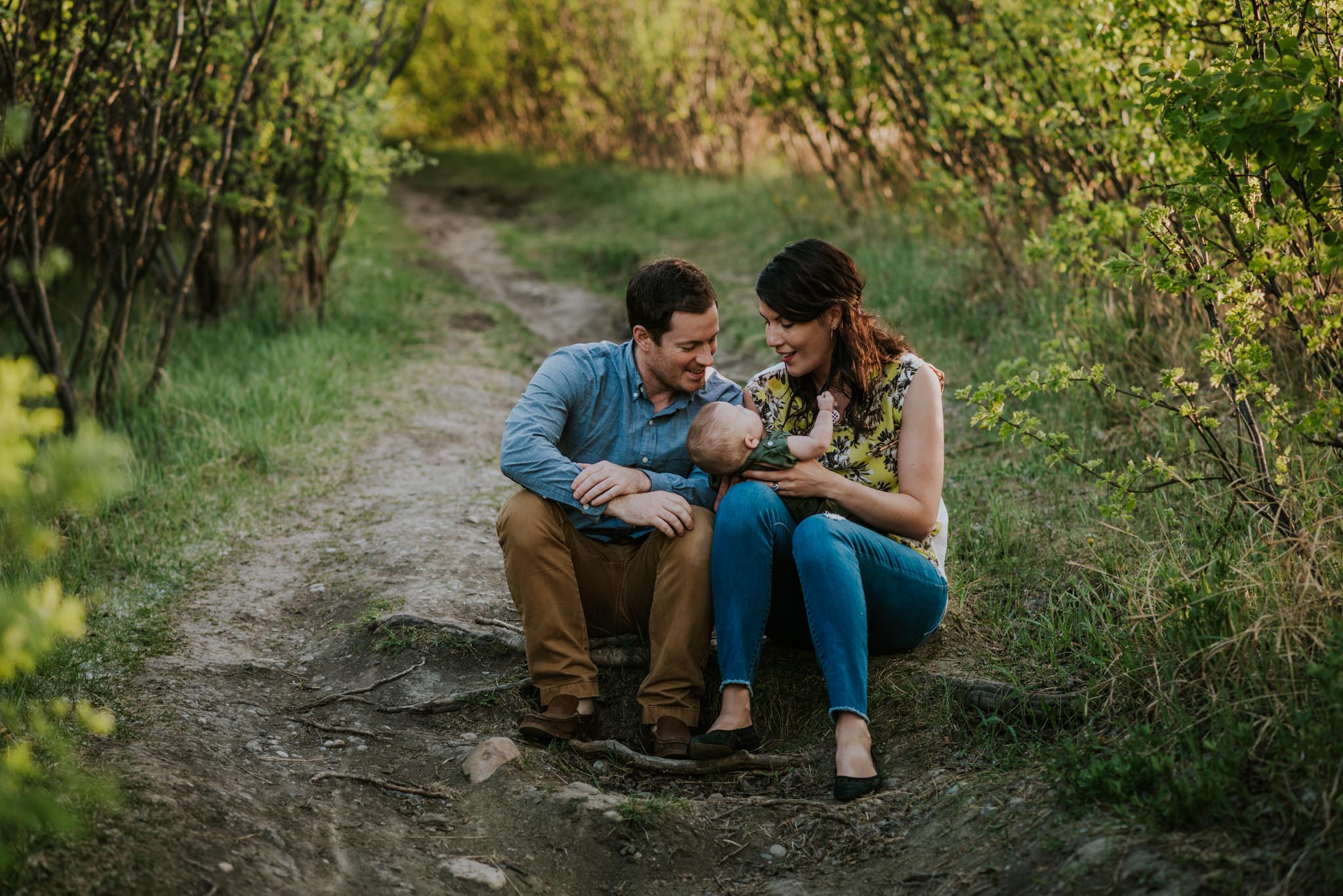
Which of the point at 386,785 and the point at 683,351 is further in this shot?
the point at 683,351

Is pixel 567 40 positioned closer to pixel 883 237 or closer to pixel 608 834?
pixel 883 237

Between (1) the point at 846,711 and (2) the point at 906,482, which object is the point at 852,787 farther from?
(2) the point at 906,482

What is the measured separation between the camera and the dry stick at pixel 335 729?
126 inches

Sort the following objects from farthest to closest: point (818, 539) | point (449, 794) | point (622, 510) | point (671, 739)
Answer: point (622, 510) → point (671, 739) → point (818, 539) → point (449, 794)

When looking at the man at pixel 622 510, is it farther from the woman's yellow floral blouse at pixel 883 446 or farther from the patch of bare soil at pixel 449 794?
the woman's yellow floral blouse at pixel 883 446

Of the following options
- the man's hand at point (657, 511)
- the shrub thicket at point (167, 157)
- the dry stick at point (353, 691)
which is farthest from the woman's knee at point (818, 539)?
the shrub thicket at point (167, 157)

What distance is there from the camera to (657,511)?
126 inches

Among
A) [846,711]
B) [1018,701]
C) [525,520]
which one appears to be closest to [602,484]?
[525,520]

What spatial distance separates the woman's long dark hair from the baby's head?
0.26m

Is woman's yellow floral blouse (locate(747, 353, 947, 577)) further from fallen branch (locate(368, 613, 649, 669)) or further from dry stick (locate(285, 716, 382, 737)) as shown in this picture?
dry stick (locate(285, 716, 382, 737))

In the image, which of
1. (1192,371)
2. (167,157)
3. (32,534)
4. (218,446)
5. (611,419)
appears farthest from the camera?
(167,157)

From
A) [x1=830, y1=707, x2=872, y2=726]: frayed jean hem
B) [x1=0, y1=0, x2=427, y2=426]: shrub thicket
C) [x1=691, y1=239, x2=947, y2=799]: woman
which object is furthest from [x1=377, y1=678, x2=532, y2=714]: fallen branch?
[x1=0, y1=0, x2=427, y2=426]: shrub thicket

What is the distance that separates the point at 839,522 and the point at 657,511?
54 centimetres

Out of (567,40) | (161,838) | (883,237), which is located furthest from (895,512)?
(567,40)
